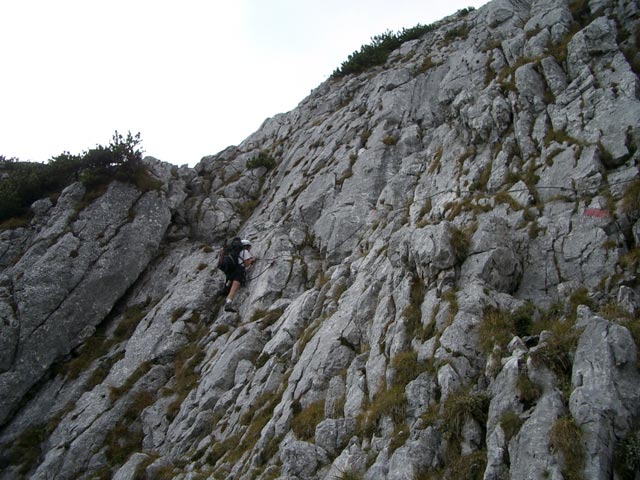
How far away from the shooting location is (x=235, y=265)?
86.7 ft

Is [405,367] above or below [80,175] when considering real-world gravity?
below

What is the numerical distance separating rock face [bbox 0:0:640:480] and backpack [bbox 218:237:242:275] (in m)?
1.41

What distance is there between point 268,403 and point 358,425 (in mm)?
5279

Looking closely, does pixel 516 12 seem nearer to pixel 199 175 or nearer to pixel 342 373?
pixel 199 175

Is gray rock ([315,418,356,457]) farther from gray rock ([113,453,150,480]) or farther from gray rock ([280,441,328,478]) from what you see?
gray rock ([113,453,150,480])

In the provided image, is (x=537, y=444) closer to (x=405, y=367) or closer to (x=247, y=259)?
(x=405, y=367)

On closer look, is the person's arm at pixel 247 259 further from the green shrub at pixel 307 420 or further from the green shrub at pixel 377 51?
the green shrub at pixel 377 51

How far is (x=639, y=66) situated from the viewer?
20.0m

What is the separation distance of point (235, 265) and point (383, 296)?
11583 mm

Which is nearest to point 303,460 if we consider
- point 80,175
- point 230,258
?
point 230,258

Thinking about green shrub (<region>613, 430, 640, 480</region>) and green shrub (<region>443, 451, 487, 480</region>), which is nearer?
green shrub (<region>613, 430, 640, 480</region>)

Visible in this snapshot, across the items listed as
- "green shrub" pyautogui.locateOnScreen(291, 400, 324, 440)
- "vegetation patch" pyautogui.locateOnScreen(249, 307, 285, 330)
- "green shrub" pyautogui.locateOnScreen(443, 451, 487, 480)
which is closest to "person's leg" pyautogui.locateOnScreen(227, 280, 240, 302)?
"vegetation patch" pyautogui.locateOnScreen(249, 307, 285, 330)

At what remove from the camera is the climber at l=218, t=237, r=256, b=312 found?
2582 centimetres

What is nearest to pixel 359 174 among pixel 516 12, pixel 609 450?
pixel 516 12
